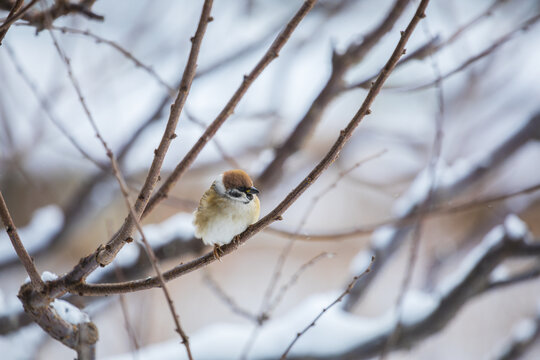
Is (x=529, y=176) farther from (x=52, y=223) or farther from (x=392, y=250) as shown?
(x=52, y=223)

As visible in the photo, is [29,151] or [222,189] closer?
[222,189]

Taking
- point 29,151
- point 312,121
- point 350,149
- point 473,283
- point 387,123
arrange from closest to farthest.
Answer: point 473,283 → point 312,121 → point 29,151 → point 350,149 → point 387,123

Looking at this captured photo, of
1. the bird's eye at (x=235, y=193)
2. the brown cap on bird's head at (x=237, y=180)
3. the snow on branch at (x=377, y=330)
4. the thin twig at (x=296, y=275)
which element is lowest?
the thin twig at (x=296, y=275)

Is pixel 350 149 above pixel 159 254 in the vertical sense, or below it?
above

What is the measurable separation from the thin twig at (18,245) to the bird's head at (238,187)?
1.00m

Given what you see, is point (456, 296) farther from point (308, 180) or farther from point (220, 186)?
point (308, 180)

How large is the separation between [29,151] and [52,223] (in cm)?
65

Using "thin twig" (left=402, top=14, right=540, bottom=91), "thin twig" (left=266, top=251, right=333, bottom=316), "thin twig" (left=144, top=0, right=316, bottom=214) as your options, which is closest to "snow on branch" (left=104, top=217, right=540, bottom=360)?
"thin twig" (left=266, top=251, right=333, bottom=316)

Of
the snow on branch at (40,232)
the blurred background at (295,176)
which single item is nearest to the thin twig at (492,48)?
the blurred background at (295,176)

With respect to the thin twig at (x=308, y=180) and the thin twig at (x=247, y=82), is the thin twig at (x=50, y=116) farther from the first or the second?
the thin twig at (x=308, y=180)

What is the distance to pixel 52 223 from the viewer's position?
11.8 ft

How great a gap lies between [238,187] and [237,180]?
0.11ft

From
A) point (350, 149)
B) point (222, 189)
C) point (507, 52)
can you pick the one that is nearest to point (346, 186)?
point (350, 149)

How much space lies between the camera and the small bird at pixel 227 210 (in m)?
2.03
